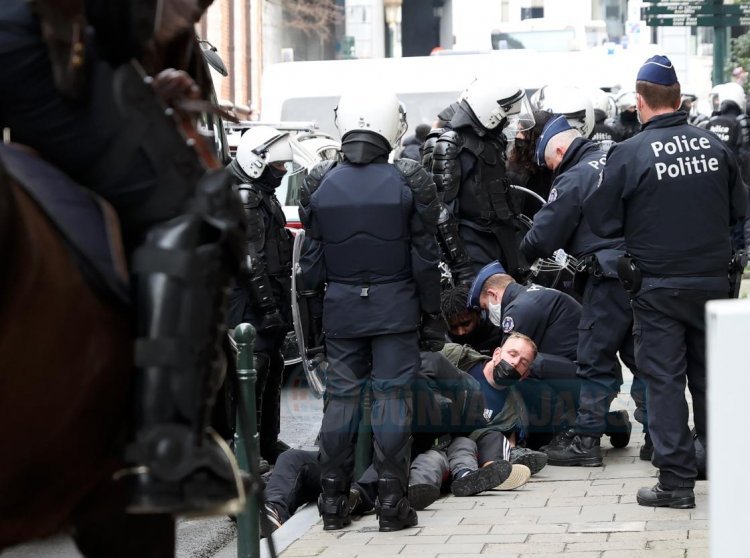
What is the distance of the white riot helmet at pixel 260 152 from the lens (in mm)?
9664

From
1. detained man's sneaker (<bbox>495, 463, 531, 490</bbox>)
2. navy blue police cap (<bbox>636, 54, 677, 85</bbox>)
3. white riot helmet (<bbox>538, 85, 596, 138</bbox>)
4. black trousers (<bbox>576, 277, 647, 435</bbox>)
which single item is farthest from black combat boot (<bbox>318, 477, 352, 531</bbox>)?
white riot helmet (<bbox>538, 85, 596, 138</bbox>)

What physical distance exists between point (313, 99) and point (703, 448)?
414 inches

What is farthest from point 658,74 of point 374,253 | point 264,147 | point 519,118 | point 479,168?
point 519,118

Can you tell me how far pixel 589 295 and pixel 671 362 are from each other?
60.4 inches

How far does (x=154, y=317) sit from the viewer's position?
3.13 metres

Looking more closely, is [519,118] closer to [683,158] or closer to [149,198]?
[683,158]

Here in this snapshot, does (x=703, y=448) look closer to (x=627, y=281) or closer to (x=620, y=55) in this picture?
(x=627, y=281)

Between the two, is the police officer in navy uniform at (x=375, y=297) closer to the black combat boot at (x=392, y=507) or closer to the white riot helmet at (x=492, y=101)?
the black combat boot at (x=392, y=507)

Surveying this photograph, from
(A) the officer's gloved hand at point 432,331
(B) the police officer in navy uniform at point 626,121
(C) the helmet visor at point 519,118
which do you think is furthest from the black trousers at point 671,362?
(B) the police officer in navy uniform at point 626,121

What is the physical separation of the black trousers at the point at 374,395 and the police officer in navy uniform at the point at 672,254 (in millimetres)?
1142

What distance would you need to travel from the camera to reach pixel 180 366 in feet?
10.3

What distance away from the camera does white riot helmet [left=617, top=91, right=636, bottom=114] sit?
16.3 metres

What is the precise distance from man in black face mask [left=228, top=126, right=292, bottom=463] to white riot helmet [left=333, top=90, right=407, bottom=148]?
1.61 meters

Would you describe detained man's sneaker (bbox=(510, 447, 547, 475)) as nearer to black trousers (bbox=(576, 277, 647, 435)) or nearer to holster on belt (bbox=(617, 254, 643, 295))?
black trousers (bbox=(576, 277, 647, 435))
